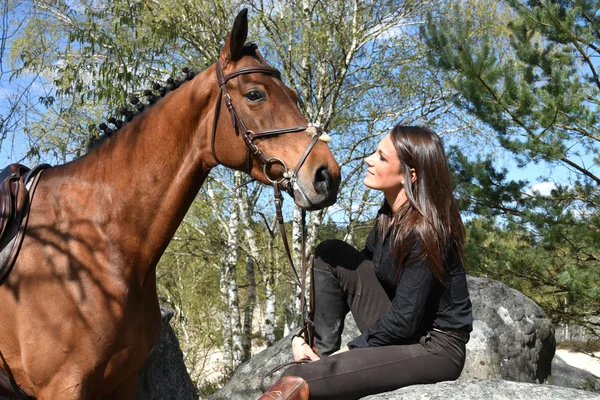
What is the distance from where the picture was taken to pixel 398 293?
87.1 inches

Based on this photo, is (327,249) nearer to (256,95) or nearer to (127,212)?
(256,95)

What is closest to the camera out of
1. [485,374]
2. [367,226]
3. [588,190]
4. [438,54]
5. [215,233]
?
[485,374]

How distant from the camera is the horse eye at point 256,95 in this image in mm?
2605

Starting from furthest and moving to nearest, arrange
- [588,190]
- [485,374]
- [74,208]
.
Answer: [588,190] → [485,374] → [74,208]

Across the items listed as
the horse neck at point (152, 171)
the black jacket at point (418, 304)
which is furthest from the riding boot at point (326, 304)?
the horse neck at point (152, 171)

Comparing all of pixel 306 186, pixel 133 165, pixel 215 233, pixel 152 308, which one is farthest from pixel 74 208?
pixel 215 233

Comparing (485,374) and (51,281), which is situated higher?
(51,281)

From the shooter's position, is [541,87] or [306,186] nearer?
[306,186]

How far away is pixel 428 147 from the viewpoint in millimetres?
2393

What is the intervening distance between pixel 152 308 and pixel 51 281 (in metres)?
0.46

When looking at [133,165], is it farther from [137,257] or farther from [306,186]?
[306,186]

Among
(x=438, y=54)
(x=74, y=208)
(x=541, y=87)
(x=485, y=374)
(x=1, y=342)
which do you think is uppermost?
(x=438, y=54)

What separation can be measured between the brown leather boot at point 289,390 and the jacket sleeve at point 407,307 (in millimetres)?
380

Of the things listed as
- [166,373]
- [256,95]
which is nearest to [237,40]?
[256,95]
